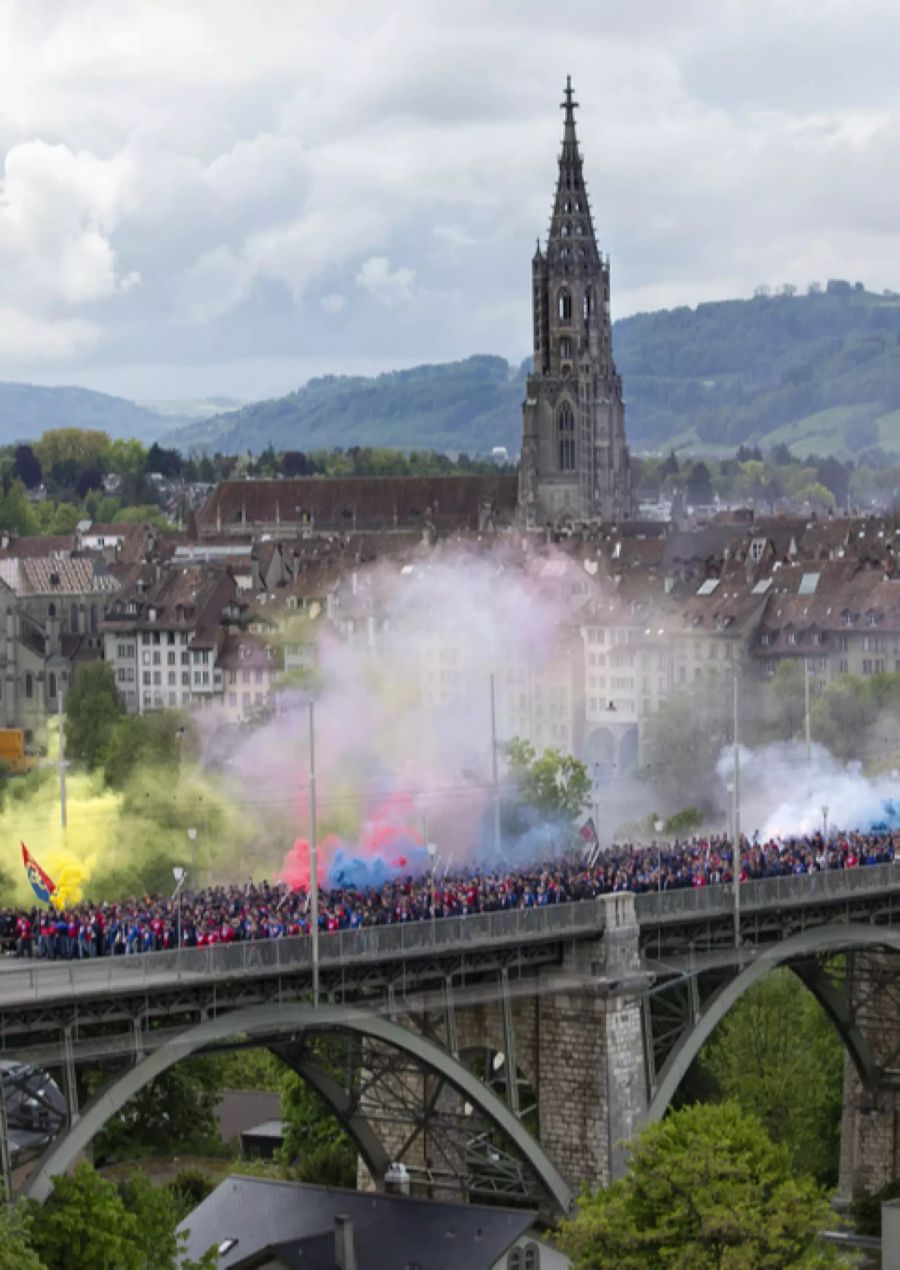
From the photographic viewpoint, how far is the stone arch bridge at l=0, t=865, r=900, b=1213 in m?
68.1

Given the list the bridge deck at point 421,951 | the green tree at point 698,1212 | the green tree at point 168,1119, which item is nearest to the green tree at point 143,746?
the green tree at point 168,1119

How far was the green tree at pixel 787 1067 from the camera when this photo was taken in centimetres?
10238

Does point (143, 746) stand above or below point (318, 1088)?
above

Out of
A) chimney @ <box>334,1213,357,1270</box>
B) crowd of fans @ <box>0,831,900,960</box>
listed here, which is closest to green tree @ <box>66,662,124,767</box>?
crowd of fans @ <box>0,831,900,960</box>

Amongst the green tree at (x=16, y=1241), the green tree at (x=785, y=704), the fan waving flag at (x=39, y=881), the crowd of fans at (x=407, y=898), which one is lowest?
the green tree at (x=16, y=1241)

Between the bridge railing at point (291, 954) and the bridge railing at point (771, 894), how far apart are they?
3203 millimetres

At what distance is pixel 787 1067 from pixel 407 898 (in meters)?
28.4

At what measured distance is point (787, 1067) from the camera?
4109 inches

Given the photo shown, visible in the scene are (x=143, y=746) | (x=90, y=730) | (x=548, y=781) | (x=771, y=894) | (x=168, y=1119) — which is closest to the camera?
(x=771, y=894)

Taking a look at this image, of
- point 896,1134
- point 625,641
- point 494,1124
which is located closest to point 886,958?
point 896,1134

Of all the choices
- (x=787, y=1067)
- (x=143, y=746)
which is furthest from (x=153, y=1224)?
(x=143, y=746)

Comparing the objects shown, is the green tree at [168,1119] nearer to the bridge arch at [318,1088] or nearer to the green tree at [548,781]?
the bridge arch at [318,1088]

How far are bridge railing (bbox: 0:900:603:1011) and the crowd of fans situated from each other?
37.2 inches

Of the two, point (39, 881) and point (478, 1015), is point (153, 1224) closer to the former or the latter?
point (39, 881)
